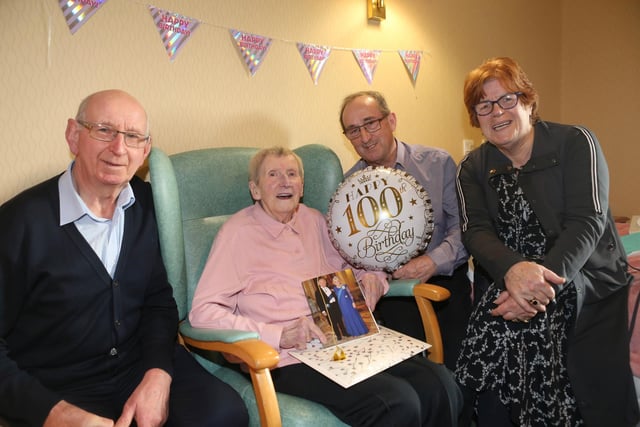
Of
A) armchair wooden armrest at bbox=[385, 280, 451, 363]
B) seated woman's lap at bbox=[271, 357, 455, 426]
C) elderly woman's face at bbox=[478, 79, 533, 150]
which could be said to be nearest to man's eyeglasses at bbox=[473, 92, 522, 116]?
elderly woman's face at bbox=[478, 79, 533, 150]

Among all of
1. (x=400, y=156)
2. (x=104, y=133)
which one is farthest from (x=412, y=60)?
(x=104, y=133)

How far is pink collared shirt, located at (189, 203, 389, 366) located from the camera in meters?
1.57

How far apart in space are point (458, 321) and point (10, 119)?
1.91 meters

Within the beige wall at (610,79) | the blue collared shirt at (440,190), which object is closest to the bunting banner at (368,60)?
the blue collared shirt at (440,190)

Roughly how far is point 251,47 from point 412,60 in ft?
4.06

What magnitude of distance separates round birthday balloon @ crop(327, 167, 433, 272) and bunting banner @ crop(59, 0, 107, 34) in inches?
46.1

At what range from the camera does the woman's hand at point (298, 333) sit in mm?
1535

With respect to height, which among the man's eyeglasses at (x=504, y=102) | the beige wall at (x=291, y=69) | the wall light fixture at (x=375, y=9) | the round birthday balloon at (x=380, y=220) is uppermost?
the wall light fixture at (x=375, y=9)

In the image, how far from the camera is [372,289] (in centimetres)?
179

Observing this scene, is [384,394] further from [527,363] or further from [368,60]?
[368,60]

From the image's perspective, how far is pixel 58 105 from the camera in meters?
1.75

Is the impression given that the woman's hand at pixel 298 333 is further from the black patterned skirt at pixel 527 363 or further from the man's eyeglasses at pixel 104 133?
the man's eyeglasses at pixel 104 133

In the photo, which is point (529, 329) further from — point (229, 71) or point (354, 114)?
point (229, 71)

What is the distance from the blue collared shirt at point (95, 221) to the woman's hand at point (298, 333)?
57 centimetres
